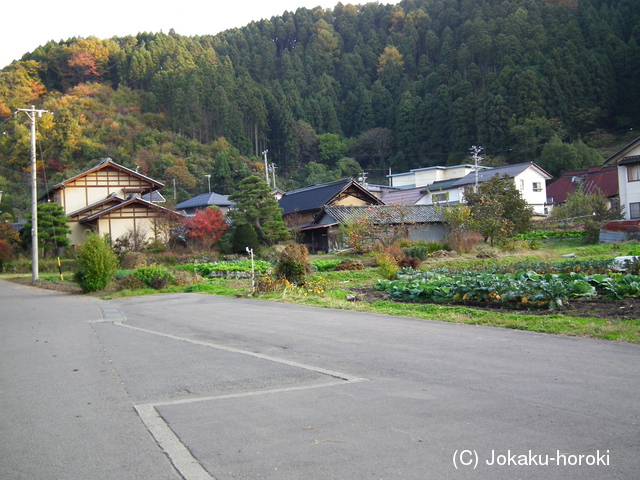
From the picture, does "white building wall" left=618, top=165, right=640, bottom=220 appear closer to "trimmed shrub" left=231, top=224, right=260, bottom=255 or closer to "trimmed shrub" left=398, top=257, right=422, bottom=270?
"trimmed shrub" left=398, top=257, right=422, bottom=270

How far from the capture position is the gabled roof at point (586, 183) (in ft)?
165

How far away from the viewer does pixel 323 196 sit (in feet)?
141

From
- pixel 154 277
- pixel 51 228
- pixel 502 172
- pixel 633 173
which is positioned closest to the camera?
pixel 154 277

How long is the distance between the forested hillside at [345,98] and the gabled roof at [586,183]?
3.66 m

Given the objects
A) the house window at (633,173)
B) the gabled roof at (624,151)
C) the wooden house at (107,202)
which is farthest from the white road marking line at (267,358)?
the house window at (633,173)

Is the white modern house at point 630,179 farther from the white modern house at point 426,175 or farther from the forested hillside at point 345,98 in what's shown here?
the white modern house at point 426,175

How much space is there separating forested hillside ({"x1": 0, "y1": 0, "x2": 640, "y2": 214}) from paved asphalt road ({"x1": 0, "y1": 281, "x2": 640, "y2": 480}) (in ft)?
176

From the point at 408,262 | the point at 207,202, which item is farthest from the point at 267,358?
the point at 207,202

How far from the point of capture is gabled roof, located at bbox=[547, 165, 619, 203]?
50.4 meters

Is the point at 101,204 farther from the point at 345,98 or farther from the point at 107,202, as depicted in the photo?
the point at 345,98

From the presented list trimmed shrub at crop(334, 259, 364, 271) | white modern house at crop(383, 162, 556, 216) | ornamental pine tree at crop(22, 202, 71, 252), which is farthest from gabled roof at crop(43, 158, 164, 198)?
trimmed shrub at crop(334, 259, 364, 271)

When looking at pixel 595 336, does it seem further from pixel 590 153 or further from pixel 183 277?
pixel 590 153

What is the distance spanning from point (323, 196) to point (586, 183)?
27.7m

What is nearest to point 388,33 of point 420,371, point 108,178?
point 108,178
